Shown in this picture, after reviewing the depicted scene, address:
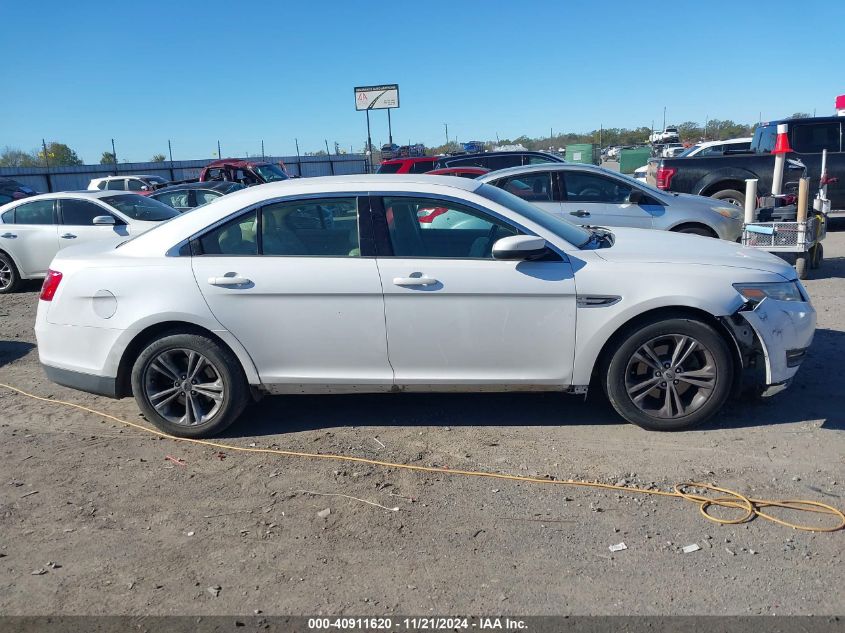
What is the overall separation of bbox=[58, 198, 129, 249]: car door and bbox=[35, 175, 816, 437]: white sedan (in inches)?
251

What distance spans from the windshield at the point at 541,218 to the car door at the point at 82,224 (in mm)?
7539

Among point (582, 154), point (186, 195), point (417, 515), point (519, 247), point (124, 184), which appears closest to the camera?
point (417, 515)

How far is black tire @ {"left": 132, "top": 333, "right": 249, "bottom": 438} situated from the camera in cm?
481

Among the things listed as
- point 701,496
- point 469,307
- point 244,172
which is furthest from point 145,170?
point 701,496

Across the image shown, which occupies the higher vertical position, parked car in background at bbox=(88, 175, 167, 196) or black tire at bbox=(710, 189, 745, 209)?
parked car in background at bbox=(88, 175, 167, 196)

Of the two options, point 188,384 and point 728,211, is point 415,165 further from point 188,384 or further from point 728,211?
point 188,384

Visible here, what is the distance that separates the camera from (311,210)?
4895mm

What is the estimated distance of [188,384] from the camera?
4898mm

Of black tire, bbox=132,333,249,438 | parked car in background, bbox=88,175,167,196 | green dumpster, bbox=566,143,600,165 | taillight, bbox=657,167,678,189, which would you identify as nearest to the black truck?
taillight, bbox=657,167,678,189

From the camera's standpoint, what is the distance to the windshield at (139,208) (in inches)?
444

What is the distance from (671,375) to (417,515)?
190 cm

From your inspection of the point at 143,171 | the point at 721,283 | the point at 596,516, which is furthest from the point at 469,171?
the point at 143,171

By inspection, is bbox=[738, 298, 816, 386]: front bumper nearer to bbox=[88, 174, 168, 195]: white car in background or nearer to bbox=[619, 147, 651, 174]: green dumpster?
bbox=[88, 174, 168, 195]: white car in background

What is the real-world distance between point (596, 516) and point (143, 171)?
36626 millimetres
